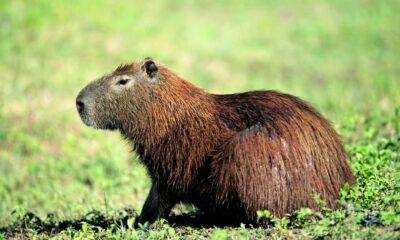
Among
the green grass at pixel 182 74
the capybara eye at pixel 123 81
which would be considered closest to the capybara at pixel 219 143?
the capybara eye at pixel 123 81

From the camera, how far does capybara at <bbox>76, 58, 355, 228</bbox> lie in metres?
4.98

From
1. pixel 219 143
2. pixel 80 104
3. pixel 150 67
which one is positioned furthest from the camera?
pixel 80 104

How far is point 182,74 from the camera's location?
1257 centimetres

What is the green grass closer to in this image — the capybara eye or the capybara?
the capybara

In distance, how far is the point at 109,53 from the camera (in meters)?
12.8

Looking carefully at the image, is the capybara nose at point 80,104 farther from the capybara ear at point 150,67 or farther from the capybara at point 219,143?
the capybara ear at point 150,67

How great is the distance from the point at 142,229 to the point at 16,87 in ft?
20.2

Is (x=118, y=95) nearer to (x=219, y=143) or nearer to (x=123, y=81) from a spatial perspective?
(x=123, y=81)

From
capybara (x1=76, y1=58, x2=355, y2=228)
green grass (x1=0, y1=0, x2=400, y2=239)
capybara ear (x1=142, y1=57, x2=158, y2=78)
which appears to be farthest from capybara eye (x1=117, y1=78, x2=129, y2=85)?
green grass (x1=0, y1=0, x2=400, y2=239)

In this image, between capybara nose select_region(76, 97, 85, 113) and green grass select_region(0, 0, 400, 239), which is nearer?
green grass select_region(0, 0, 400, 239)

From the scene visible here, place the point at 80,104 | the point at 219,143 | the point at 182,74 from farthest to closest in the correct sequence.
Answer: the point at 182,74, the point at 80,104, the point at 219,143

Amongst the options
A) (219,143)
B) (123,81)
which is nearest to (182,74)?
(123,81)

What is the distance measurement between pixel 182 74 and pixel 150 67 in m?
6.90

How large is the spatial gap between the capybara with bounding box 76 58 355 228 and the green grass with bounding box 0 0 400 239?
201mm
